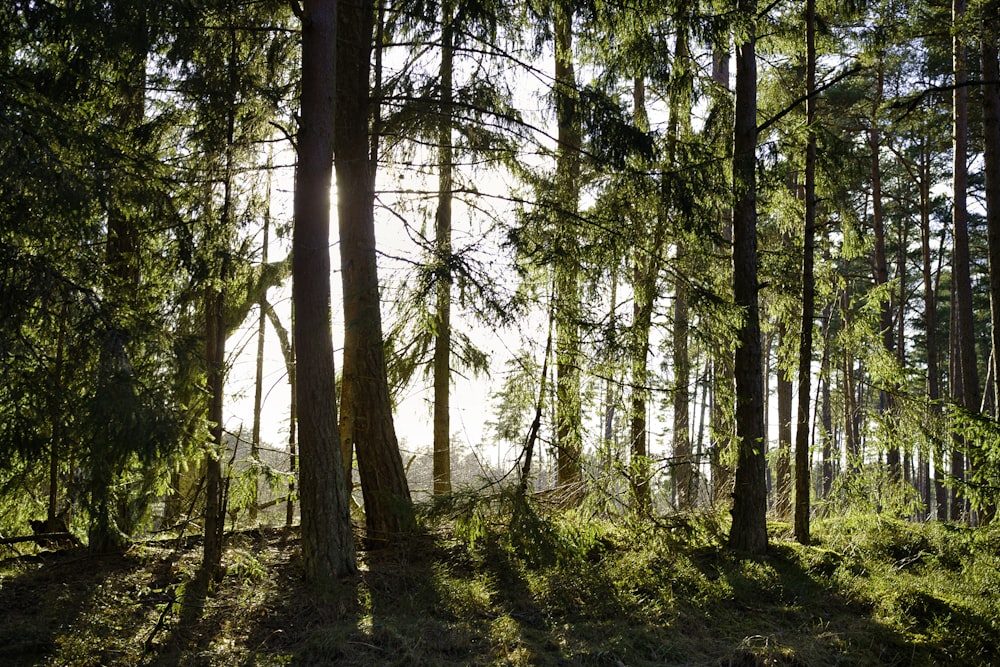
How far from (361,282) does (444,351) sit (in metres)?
2.29

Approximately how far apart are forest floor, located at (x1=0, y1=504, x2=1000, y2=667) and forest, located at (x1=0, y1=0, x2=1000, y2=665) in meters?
0.04

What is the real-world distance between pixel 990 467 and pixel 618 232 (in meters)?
4.15

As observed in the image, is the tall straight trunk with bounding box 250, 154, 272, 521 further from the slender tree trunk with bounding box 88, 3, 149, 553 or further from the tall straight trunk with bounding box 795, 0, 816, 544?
the tall straight trunk with bounding box 795, 0, 816, 544

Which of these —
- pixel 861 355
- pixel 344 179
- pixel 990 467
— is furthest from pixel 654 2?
pixel 990 467

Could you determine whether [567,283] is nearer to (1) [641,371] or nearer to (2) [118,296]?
(1) [641,371]

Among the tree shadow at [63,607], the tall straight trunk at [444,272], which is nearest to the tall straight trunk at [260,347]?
the tree shadow at [63,607]

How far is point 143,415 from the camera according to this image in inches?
222

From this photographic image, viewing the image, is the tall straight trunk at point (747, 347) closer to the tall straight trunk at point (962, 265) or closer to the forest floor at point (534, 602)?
the forest floor at point (534, 602)

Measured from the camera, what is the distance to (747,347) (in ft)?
27.5

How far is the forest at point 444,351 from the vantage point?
5.88 meters

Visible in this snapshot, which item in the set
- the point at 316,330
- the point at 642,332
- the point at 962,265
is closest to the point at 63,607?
the point at 316,330

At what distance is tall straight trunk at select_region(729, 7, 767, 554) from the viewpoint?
8234 mm

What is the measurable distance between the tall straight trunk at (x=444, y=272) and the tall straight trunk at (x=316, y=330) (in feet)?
4.02

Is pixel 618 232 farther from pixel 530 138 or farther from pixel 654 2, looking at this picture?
pixel 654 2
